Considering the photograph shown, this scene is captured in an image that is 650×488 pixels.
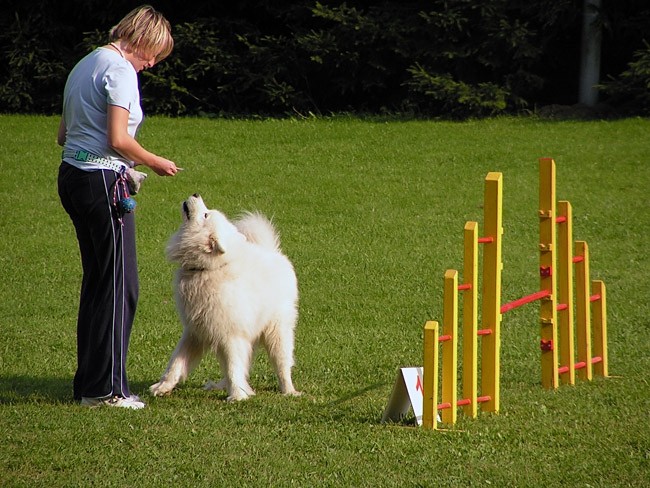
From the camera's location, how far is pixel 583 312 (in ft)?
21.9

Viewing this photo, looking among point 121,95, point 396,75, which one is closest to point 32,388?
point 121,95

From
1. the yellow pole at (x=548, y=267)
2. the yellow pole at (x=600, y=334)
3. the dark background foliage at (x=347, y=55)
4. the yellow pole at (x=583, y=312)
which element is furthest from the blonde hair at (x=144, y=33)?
the dark background foliage at (x=347, y=55)

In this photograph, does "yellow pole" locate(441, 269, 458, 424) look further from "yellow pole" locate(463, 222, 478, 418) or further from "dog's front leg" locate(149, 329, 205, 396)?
"dog's front leg" locate(149, 329, 205, 396)

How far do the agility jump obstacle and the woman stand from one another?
1.70m

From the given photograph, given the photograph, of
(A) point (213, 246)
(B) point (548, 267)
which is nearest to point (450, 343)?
(B) point (548, 267)

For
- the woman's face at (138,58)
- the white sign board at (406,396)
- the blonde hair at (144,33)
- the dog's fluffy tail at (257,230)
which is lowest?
the white sign board at (406,396)

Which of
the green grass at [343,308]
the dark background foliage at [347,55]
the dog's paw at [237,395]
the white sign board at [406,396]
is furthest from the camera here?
the dark background foliage at [347,55]

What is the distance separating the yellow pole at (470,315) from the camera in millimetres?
5207

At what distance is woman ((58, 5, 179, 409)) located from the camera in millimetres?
5137

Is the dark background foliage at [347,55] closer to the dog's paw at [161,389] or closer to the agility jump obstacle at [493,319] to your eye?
the agility jump obstacle at [493,319]

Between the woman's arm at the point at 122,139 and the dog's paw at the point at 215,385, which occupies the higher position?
the woman's arm at the point at 122,139

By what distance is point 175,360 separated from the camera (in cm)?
598

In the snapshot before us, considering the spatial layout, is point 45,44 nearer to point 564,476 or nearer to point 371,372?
point 371,372

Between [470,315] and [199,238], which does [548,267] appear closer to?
[470,315]
